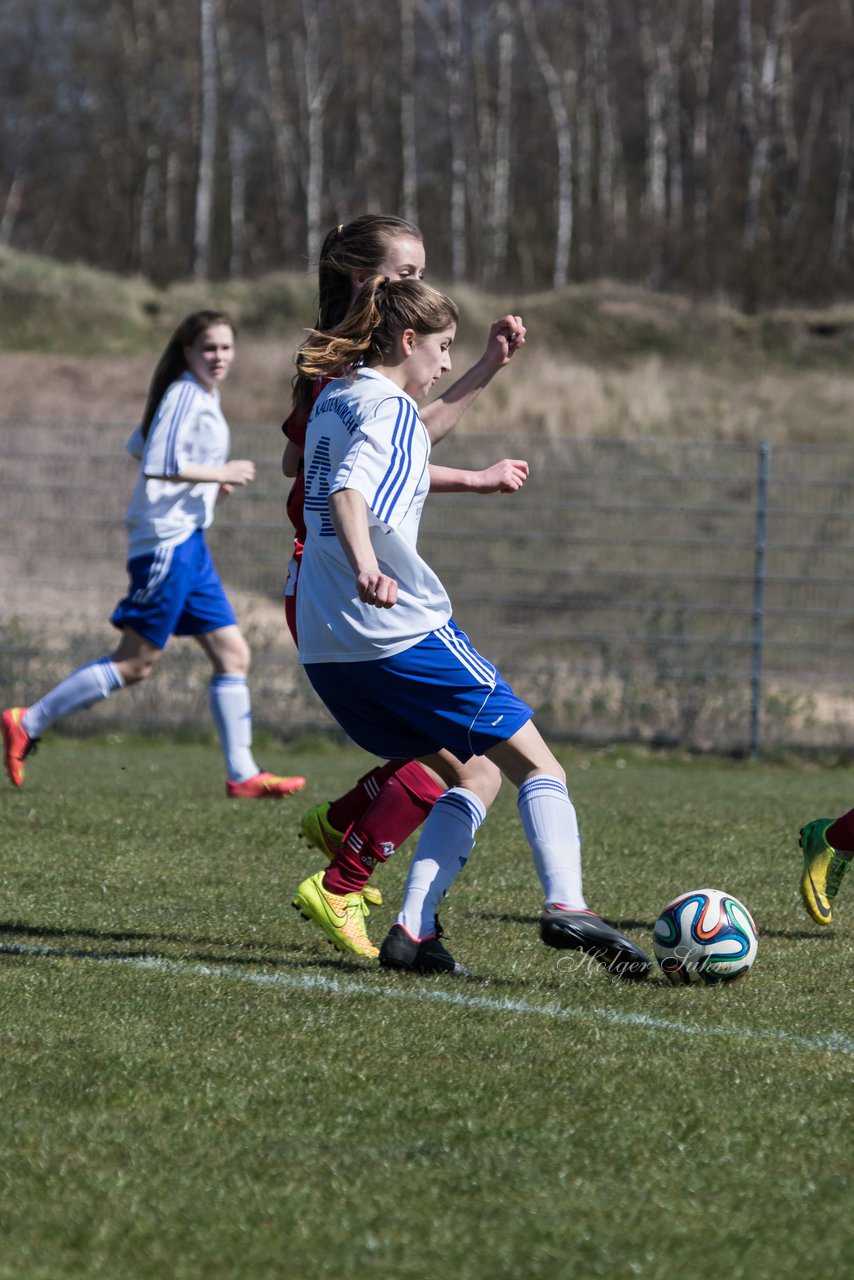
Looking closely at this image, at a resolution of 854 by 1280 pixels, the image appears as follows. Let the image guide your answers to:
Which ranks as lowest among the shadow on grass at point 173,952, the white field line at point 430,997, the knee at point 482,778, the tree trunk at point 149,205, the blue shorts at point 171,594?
the shadow on grass at point 173,952

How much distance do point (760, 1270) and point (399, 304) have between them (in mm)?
2813

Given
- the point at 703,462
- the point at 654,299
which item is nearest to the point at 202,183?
the point at 654,299

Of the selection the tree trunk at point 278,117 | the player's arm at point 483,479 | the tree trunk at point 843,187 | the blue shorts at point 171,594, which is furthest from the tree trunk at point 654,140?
the player's arm at point 483,479

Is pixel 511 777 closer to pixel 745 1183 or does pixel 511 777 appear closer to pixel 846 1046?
pixel 846 1046

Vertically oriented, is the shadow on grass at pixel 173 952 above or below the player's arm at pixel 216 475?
below

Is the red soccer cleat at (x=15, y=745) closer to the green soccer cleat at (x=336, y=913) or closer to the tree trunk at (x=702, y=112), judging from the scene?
the green soccer cleat at (x=336, y=913)

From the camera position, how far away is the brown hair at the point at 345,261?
5.06 meters

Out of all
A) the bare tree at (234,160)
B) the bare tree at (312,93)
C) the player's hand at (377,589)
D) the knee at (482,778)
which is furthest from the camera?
the bare tree at (234,160)

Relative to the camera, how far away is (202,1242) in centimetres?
266

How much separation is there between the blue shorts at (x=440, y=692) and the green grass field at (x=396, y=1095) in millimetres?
678

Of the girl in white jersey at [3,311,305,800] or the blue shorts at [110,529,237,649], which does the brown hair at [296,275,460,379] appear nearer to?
the girl in white jersey at [3,311,305,800]

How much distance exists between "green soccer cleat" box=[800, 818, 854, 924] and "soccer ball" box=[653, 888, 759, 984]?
2.96 ft

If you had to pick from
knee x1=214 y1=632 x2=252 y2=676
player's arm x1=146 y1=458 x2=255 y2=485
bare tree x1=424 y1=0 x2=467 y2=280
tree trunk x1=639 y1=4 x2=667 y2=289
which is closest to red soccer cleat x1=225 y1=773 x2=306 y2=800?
knee x1=214 y1=632 x2=252 y2=676

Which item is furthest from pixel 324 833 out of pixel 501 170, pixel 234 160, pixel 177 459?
pixel 234 160
